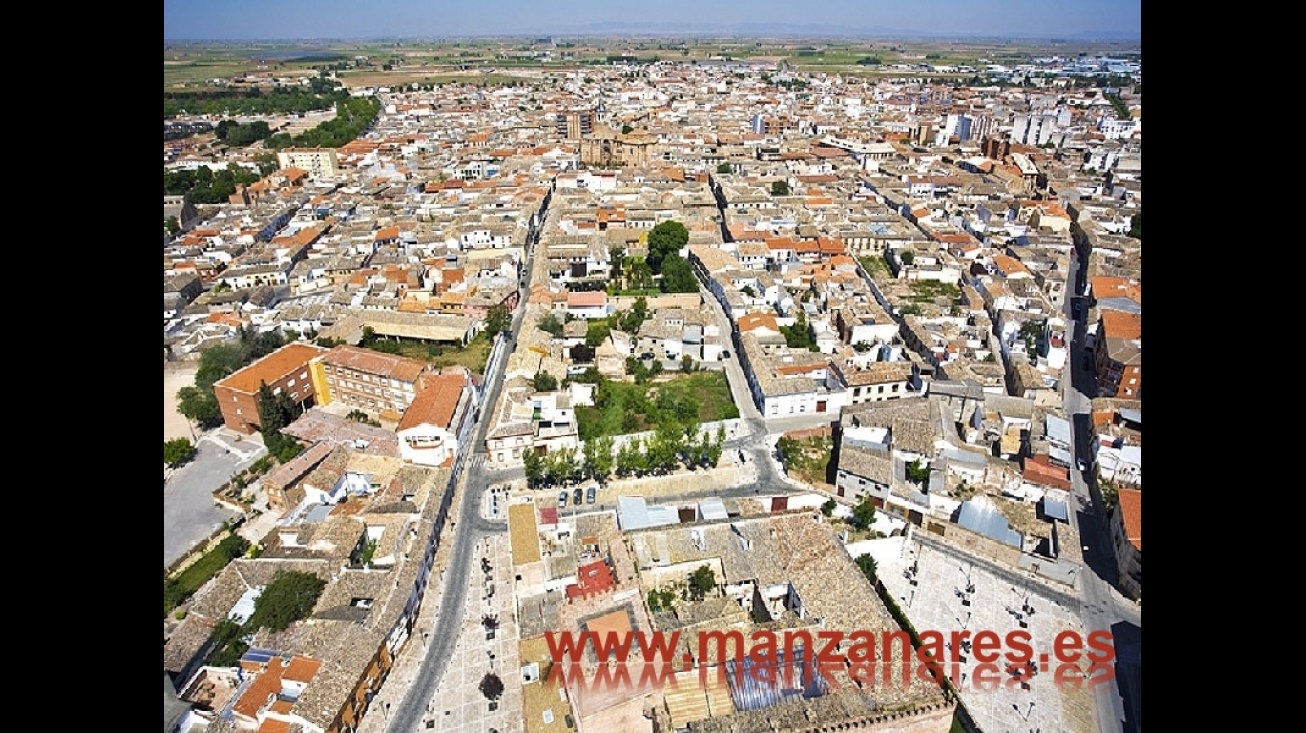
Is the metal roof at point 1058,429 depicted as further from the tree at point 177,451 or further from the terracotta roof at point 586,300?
the tree at point 177,451

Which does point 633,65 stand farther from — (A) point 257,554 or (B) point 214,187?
(A) point 257,554

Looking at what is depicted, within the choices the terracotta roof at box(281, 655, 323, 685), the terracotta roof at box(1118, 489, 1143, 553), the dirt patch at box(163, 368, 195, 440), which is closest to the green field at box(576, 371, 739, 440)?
the terracotta roof at box(281, 655, 323, 685)

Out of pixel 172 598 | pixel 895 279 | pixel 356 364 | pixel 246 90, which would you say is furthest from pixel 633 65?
pixel 172 598

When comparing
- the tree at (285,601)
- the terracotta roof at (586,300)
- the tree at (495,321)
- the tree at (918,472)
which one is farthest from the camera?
the terracotta roof at (586,300)

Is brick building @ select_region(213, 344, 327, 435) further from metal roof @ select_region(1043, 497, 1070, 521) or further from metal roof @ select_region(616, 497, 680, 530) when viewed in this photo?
metal roof @ select_region(1043, 497, 1070, 521)

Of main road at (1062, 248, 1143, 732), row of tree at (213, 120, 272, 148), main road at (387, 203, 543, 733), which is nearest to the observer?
main road at (1062, 248, 1143, 732)

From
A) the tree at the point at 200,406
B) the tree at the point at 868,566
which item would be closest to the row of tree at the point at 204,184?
the tree at the point at 200,406
